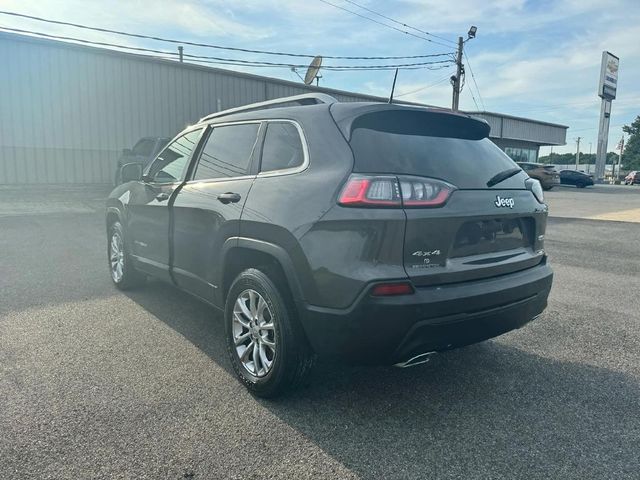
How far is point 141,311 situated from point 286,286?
2450mm

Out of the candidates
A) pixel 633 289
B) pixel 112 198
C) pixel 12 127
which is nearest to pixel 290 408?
pixel 112 198

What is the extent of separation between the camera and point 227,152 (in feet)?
12.3

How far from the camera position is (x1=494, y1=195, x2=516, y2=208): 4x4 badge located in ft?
9.67

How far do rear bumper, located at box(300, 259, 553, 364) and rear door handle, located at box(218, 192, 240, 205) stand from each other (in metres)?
0.98

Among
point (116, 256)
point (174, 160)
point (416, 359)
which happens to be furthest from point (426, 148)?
point (116, 256)

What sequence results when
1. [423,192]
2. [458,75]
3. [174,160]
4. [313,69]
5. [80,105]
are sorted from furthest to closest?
[458,75]
[313,69]
[80,105]
[174,160]
[423,192]

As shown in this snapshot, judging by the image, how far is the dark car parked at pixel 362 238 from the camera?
8.40 feet

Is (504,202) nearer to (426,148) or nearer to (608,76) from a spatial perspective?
(426,148)

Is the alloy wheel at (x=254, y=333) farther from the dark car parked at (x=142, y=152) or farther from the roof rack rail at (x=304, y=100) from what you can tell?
the dark car parked at (x=142, y=152)

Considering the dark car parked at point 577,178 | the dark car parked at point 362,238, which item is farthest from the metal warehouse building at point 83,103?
the dark car parked at point 577,178

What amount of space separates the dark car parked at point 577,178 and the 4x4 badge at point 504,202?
35708mm

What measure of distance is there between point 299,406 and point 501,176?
1.90 m

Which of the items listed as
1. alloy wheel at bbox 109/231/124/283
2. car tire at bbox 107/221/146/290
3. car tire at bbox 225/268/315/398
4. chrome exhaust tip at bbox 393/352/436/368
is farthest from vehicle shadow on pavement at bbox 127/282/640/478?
alloy wheel at bbox 109/231/124/283

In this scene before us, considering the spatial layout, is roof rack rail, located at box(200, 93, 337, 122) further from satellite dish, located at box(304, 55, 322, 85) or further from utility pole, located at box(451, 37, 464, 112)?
utility pole, located at box(451, 37, 464, 112)
